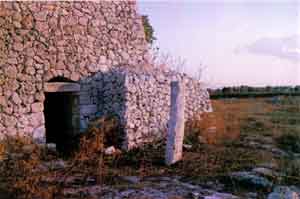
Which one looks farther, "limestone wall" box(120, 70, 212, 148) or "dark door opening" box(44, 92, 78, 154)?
"dark door opening" box(44, 92, 78, 154)

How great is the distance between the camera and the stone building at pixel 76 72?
7.34 meters

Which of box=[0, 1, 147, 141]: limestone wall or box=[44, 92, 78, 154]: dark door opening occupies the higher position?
box=[0, 1, 147, 141]: limestone wall

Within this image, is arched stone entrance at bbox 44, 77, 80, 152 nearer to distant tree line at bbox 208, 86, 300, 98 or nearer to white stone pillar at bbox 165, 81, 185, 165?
white stone pillar at bbox 165, 81, 185, 165

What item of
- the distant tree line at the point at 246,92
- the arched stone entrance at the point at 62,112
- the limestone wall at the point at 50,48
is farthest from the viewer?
the distant tree line at the point at 246,92

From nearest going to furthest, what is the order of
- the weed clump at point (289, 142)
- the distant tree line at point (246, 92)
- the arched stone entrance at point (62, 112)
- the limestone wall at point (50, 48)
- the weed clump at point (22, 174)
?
the weed clump at point (22, 174) < the limestone wall at point (50, 48) < the arched stone entrance at point (62, 112) < the weed clump at point (289, 142) < the distant tree line at point (246, 92)

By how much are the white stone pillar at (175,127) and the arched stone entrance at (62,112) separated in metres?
2.68

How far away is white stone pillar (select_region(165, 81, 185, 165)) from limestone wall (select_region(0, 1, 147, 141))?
2.66 m

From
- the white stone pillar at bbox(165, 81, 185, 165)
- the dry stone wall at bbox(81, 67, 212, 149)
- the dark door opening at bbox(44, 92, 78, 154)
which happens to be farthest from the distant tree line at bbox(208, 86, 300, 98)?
the white stone pillar at bbox(165, 81, 185, 165)

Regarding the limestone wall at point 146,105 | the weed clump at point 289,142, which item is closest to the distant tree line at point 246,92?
the weed clump at point 289,142

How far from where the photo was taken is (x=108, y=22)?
29.4ft

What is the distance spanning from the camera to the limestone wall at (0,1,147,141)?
7.26m

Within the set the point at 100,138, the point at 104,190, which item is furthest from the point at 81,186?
the point at 100,138

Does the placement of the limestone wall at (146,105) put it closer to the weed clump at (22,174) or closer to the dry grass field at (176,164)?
the dry grass field at (176,164)

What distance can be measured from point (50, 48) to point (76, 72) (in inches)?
33.9
